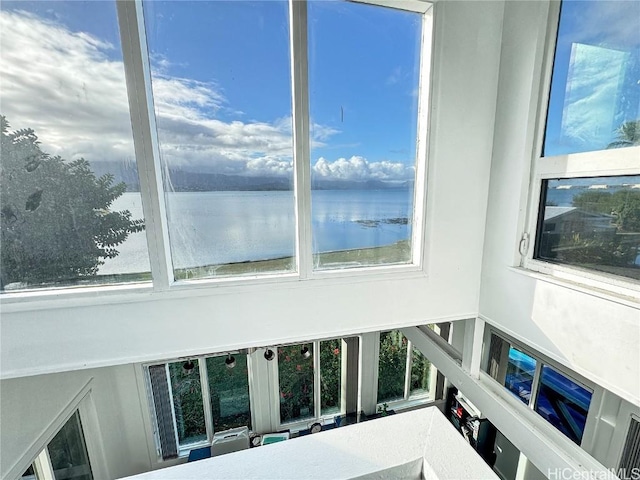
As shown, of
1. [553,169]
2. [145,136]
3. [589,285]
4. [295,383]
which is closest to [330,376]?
[295,383]

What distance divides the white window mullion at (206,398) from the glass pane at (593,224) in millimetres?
3558

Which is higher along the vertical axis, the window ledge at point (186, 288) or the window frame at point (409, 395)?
the window ledge at point (186, 288)

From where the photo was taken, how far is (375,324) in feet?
6.09

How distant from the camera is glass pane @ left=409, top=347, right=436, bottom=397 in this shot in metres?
4.17

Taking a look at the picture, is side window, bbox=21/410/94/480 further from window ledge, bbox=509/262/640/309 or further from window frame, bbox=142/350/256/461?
window ledge, bbox=509/262/640/309

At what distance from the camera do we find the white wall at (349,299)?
57.8 inches

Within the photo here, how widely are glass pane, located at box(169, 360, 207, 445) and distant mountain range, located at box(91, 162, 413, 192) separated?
101 inches

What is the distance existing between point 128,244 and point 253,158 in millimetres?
833

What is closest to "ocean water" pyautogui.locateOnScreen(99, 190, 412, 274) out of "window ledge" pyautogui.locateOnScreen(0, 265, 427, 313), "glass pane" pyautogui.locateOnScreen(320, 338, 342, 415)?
"window ledge" pyautogui.locateOnScreen(0, 265, 427, 313)

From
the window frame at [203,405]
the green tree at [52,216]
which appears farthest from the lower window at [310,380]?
the green tree at [52,216]

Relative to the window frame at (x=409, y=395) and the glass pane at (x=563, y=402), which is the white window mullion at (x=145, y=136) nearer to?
the glass pane at (x=563, y=402)

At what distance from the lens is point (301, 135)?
5.25 feet

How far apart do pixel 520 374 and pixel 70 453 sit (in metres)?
3.69

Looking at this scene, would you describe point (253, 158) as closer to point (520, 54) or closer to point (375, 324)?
point (375, 324)
